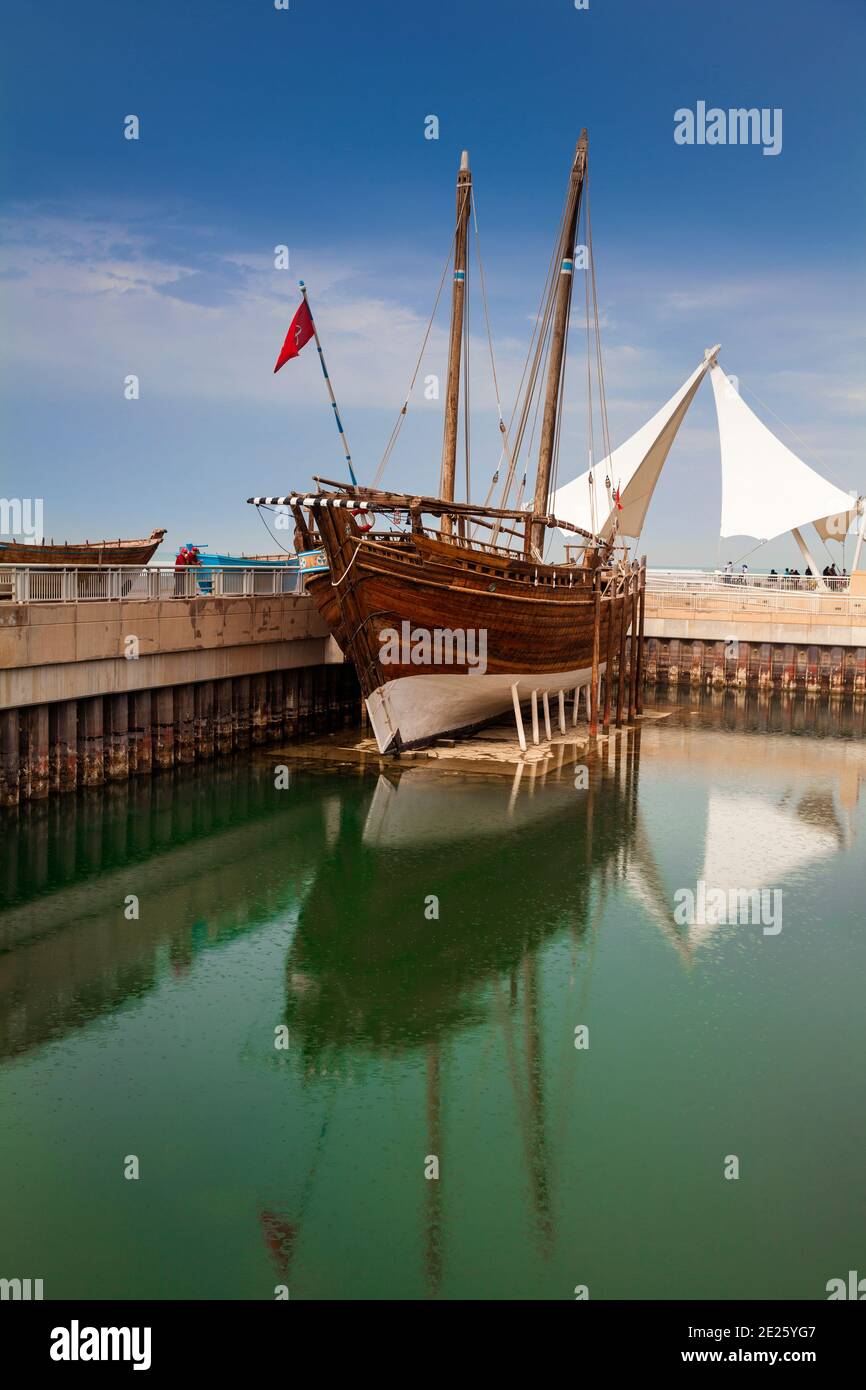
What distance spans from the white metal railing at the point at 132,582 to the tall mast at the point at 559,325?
9046 mm

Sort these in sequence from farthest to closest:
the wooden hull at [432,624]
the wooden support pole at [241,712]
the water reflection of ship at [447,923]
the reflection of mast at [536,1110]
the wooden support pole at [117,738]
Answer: the wooden support pole at [241,712]
the wooden hull at [432,624]
the wooden support pole at [117,738]
the water reflection of ship at [447,923]
the reflection of mast at [536,1110]

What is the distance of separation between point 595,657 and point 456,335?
1099 centimetres

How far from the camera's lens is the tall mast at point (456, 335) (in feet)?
120

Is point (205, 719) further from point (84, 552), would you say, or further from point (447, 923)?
point (447, 923)

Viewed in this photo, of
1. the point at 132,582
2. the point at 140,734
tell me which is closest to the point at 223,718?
the point at 140,734

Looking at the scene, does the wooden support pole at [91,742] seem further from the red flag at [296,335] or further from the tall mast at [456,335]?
the tall mast at [456,335]

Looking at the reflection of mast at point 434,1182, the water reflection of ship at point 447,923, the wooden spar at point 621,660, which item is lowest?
the reflection of mast at point 434,1182

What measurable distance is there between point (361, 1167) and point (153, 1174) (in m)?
1.93

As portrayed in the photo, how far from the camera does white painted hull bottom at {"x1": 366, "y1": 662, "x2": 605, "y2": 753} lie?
103ft

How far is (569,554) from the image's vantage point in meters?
40.1

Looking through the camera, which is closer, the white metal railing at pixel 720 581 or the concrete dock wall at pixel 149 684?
the concrete dock wall at pixel 149 684

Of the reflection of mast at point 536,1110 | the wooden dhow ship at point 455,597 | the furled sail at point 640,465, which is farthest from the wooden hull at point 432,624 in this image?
the furled sail at point 640,465

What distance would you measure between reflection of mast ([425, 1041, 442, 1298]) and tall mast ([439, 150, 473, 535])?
2396 centimetres

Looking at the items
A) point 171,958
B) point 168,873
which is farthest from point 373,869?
point 171,958
